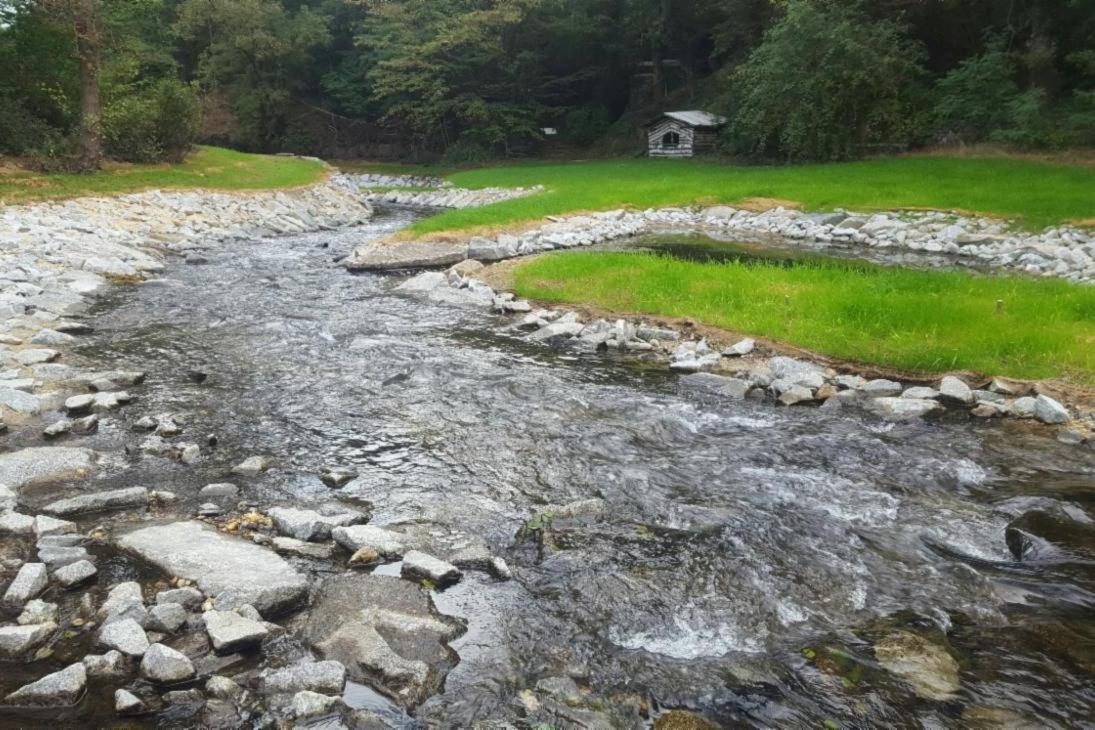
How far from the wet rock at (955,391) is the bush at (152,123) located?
32.0 meters

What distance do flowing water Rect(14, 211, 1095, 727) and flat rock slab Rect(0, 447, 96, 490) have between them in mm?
457

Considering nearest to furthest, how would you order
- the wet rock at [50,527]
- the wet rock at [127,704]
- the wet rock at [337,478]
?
the wet rock at [127,704], the wet rock at [50,527], the wet rock at [337,478]

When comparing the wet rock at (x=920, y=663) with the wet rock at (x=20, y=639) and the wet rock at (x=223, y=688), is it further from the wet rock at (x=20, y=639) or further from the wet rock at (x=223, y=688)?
the wet rock at (x=20, y=639)

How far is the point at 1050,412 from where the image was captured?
28.2 ft

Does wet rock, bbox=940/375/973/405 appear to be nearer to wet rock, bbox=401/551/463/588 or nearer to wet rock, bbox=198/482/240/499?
wet rock, bbox=401/551/463/588

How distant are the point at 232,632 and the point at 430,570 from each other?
1.44 meters

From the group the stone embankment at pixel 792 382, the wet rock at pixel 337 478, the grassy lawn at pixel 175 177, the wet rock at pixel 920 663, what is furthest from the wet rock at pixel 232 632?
the grassy lawn at pixel 175 177

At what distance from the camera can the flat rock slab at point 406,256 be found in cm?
1931

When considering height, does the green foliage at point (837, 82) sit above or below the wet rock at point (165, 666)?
above

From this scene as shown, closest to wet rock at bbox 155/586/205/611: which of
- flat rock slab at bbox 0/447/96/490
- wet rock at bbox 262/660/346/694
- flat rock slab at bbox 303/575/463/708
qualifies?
flat rock slab at bbox 303/575/463/708

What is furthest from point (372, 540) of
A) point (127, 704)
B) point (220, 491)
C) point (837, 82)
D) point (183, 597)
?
point (837, 82)

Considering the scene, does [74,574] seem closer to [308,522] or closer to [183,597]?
[183,597]

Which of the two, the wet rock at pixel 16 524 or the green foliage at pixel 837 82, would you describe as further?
the green foliage at pixel 837 82

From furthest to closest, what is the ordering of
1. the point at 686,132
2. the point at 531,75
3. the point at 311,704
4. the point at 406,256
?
the point at 531,75 → the point at 686,132 → the point at 406,256 → the point at 311,704
